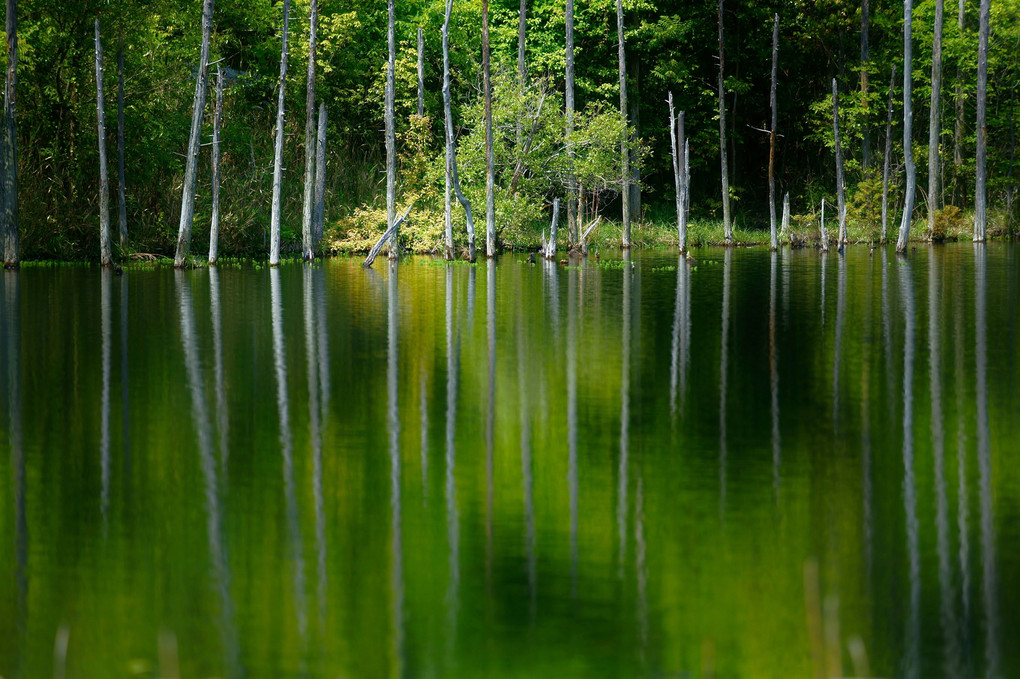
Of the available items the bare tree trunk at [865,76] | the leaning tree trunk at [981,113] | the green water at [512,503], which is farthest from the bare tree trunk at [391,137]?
the green water at [512,503]

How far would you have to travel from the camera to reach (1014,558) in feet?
25.0

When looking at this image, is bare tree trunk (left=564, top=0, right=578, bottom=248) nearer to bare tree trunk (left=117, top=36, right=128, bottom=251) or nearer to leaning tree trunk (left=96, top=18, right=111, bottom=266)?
bare tree trunk (left=117, top=36, right=128, bottom=251)

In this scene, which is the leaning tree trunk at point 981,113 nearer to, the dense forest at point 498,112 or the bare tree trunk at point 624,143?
the dense forest at point 498,112

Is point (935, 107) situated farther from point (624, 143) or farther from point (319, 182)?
point (319, 182)

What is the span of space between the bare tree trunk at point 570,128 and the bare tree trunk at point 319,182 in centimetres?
982

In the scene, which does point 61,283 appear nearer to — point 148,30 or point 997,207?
point 148,30

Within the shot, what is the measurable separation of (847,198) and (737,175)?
610 centimetres

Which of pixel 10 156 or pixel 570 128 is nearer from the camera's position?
pixel 10 156

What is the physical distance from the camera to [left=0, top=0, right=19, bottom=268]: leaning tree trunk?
38281 millimetres

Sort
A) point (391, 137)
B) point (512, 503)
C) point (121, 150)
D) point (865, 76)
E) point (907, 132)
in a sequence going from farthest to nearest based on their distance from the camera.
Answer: point (865, 76), point (907, 132), point (391, 137), point (121, 150), point (512, 503)

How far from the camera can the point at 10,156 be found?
39.5m

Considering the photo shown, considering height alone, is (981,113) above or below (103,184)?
above

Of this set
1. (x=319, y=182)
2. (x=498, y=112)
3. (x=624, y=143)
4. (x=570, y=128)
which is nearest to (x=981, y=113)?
(x=624, y=143)

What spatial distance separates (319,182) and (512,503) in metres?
43.7
